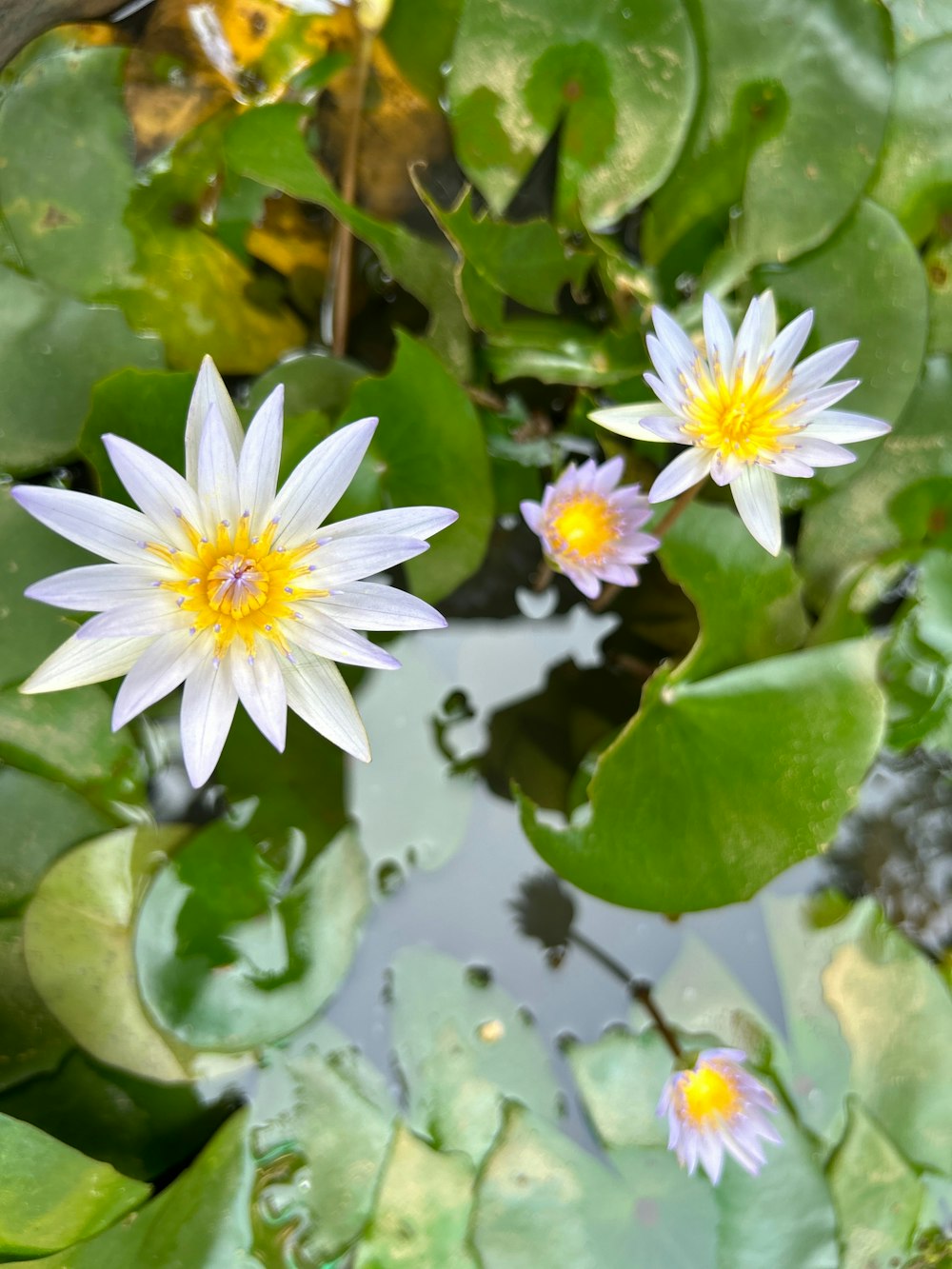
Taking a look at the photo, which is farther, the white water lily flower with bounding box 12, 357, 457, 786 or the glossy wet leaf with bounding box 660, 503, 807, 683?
the glossy wet leaf with bounding box 660, 503, 807, 683

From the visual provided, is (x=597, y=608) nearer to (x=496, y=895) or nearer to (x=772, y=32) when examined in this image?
(x=496, y=895)

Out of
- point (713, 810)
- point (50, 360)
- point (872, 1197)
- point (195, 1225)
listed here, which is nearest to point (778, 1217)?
point (872, 1197)

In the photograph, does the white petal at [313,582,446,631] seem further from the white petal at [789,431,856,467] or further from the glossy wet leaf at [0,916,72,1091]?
the glossy wet leaf at [0,916,72,1091]

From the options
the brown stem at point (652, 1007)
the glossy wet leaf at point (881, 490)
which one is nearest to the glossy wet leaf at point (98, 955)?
the brown stem at point (652, 1007)

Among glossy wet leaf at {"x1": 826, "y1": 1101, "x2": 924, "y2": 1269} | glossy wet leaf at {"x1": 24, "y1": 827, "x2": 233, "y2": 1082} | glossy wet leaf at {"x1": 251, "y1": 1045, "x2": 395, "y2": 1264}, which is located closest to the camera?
glossy wet leaf at {"x1": 24, "y1": 827, "x2": 233, "y2": 1082}

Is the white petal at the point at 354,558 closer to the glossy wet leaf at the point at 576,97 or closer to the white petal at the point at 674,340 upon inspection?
the white petal at the point at 674,340

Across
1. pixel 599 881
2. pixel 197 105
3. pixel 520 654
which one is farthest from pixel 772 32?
pixel 599 881

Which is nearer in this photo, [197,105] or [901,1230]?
[197,105]

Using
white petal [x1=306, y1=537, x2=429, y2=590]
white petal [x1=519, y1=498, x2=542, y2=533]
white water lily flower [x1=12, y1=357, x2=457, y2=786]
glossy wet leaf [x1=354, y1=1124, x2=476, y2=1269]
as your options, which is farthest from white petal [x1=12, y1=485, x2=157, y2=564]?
glossy wet leaf [x1=354, y1=1124, x2=476, y2=1269]
